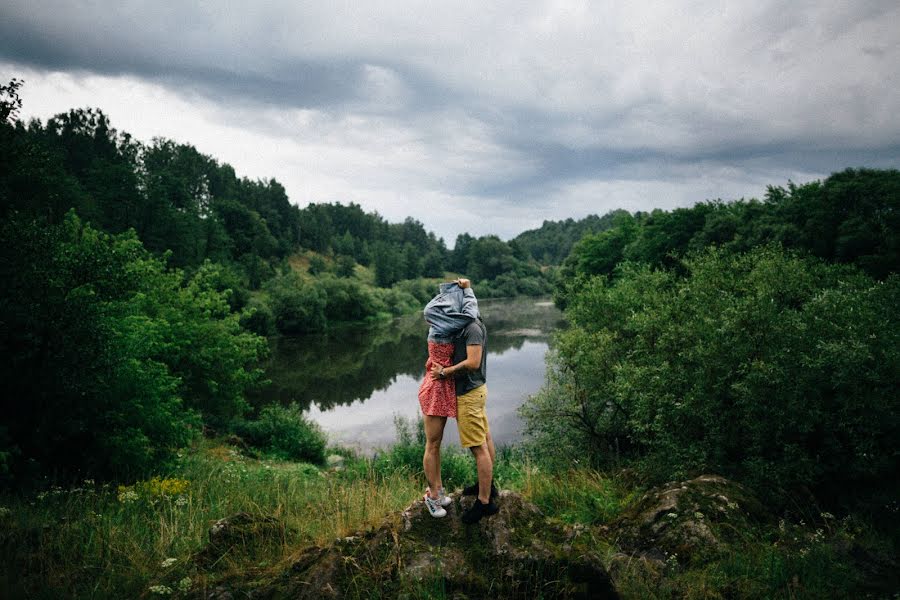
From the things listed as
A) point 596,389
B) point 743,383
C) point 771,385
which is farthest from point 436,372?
point 596,389

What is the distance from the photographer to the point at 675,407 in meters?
9.92

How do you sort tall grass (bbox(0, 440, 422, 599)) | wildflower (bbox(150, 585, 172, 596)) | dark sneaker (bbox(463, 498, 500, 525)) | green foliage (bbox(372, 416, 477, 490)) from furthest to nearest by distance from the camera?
green foliage (bbox(372, 416, 477, 490)) → dark sneaker (bbox(463, 498, 500, 525)) → tall grass (bbox(0, 440, 422, 599)) → wildflower (bbox(150, 585, 172, 596))

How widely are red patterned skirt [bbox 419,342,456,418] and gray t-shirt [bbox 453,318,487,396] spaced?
8cm

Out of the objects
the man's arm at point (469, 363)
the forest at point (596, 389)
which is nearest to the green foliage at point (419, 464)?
the forest at point (596, 389)

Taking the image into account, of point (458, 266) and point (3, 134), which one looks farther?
point (458, 266)

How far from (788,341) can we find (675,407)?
2431 millimetres

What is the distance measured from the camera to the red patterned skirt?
4.96 meters

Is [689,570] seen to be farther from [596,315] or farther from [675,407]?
[596,315]

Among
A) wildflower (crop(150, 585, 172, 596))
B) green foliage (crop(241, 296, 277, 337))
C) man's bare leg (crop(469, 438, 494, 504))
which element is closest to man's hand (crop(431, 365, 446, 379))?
man's bare leg (crop(469, 438, 494, 504))

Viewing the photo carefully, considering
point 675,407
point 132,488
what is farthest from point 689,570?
point 132,488

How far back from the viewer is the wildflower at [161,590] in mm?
3656

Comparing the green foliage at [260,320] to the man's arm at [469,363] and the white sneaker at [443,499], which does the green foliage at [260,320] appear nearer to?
the man's arm at [469,363]

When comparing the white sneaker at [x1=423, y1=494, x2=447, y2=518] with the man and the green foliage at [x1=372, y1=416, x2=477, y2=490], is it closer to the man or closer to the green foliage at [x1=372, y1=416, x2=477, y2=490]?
the man

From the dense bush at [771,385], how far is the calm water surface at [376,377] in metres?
7.81
